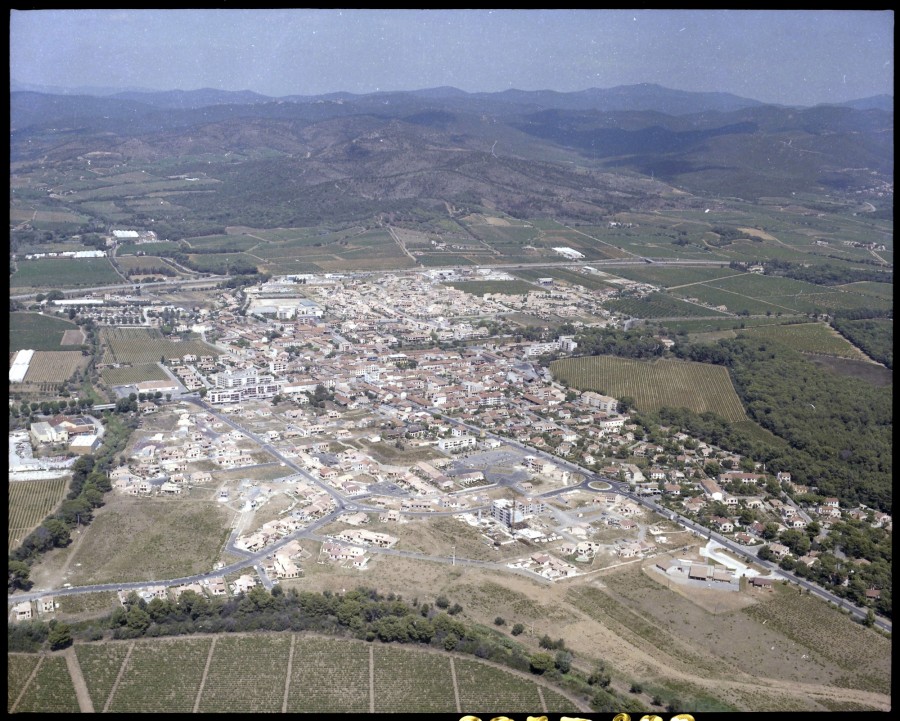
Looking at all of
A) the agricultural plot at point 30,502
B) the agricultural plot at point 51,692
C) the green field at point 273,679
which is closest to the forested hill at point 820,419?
the green field at point 273,679

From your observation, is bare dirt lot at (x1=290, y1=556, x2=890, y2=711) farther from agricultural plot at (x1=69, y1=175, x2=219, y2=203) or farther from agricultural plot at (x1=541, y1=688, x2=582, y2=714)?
agricultural plot at (x1=69, y1=175, x2=219, y2=203)

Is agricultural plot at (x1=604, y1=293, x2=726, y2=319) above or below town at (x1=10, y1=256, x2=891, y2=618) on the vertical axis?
above

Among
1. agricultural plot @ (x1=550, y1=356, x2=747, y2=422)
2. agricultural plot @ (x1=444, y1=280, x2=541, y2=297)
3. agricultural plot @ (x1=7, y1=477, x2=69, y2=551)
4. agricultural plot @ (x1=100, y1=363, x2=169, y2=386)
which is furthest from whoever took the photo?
agricultural plot @ (x1=444, y1=280, x2=541, y2=297)

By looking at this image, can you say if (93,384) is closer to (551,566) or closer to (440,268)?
(551,566)

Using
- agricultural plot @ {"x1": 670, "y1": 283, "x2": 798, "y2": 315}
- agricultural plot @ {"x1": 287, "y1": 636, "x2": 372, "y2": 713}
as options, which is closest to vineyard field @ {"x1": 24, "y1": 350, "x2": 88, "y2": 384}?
agricultural plot @ {"x1": 287, "y1": 636, "x2": 372, "y2": 713}

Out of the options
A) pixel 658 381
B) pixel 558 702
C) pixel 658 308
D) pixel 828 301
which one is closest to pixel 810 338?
pixel 828 301

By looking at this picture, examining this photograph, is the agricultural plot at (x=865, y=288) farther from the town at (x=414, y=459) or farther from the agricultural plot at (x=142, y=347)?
the agricultural plot at (x=142, y=347)
